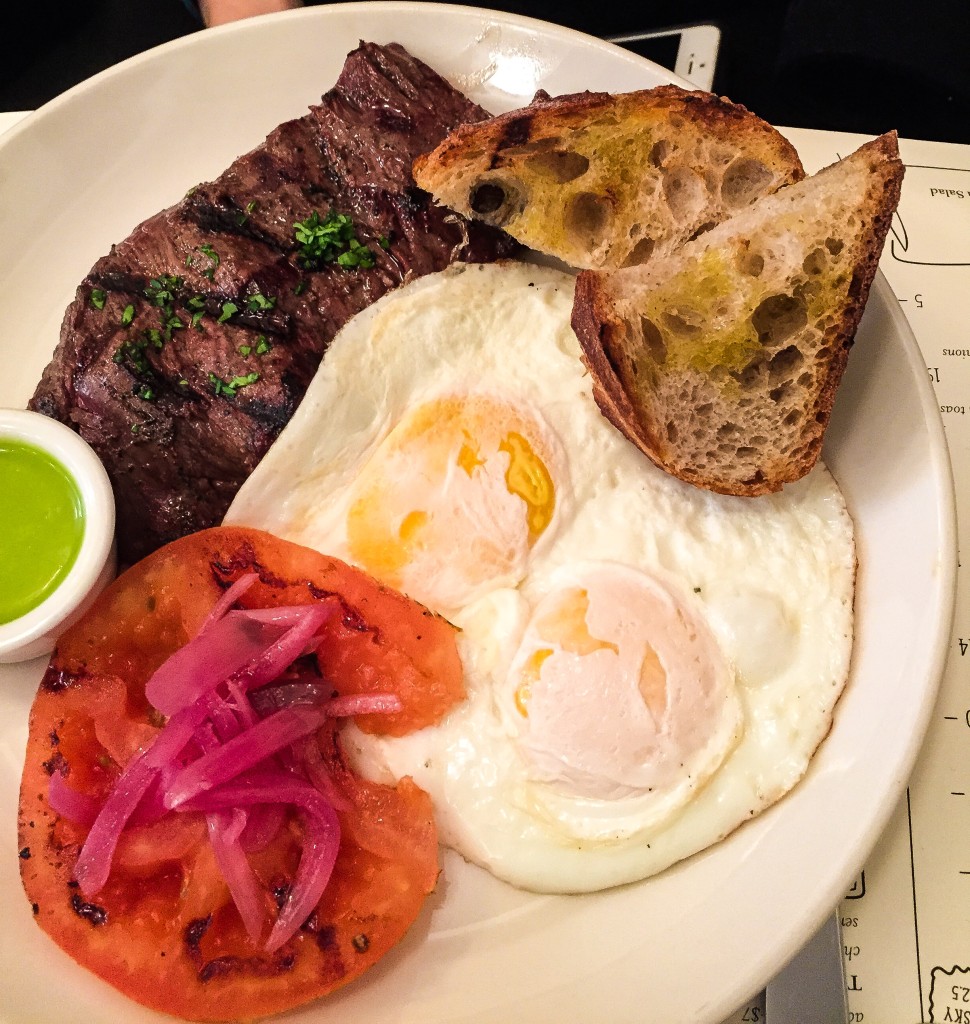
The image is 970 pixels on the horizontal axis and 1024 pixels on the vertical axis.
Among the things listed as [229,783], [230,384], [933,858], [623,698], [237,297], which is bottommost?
[933,858]

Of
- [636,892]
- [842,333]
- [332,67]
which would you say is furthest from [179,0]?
[636,892]

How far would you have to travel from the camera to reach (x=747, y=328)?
1786mm

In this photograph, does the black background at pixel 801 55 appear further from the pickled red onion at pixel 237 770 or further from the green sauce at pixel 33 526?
the pickled red onion at pixel 237 770

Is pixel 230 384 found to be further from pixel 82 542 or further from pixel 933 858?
pixel 933 858

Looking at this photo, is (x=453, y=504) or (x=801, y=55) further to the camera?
(x=801, y=55)

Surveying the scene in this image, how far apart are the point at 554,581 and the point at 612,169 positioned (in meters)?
1.01

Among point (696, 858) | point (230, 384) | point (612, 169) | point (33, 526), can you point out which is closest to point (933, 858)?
point (696, 858)

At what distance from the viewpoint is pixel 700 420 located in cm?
190

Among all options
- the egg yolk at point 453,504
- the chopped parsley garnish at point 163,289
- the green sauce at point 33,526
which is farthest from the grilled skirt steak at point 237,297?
the egg yolk at point 453,504

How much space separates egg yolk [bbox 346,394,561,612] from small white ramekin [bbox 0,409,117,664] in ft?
1.89

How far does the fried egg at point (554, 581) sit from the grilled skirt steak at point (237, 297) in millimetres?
89

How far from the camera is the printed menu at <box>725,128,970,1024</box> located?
184 cm

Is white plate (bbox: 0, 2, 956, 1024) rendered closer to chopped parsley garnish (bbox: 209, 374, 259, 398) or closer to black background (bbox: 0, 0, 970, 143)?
chopped parsley garnish (bbox: 209, 374, 259, 398)

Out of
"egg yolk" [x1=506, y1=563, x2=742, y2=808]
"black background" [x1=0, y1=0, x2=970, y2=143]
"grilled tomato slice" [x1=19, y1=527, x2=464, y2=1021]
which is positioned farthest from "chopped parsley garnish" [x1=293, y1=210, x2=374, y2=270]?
"black background" [x1=0, y1=0, x2=970, y2=143]
